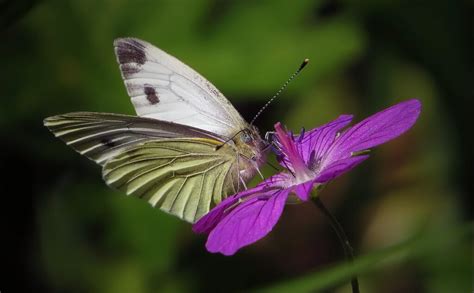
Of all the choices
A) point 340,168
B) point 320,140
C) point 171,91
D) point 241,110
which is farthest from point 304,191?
point 241,110

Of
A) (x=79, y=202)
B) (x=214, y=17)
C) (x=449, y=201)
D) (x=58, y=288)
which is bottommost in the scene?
(x=449, y=201)

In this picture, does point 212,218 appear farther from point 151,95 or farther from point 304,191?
point 151,95

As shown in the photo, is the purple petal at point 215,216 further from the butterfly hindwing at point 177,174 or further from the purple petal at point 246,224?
the butterfly hindwing at point 177,174

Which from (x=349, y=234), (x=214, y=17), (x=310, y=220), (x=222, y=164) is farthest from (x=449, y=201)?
(x=222, y=164)

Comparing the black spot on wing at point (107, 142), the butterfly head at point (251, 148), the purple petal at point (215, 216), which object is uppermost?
the black spot on wing at point (107, 142)

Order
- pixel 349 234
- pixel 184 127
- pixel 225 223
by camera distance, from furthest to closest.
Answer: pixel 349 234 < pixel 184 127 < pixel 225 223

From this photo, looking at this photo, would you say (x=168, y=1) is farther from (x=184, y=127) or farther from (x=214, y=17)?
(x=184, y=127)

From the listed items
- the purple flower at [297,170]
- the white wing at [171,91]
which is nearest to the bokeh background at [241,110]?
the white wing at [171,91]
